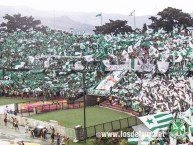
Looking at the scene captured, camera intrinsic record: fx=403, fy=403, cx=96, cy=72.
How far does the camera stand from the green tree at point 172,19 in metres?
76.2

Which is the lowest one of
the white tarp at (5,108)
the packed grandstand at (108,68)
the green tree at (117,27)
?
the white tarp at (5,108)

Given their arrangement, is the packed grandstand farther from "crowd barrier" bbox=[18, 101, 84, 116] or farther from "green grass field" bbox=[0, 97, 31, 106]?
"crowd barrier" bbox=[18, 101, 84, 116]

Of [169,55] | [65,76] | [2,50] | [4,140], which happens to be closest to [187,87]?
[169,55]

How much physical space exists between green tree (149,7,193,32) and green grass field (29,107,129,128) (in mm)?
38915

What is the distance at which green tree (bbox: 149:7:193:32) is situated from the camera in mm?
76250

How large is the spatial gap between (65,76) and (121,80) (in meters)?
12.1

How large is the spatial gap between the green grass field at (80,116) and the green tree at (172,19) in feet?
128

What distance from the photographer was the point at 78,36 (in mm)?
67562

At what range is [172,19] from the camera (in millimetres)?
77250

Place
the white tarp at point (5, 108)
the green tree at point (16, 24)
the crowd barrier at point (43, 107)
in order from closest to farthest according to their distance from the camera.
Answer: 1. the white tarp at point (5, 108)
2. the crowd barrier at point (43, 107)
3. the green tree at point (16, 24)

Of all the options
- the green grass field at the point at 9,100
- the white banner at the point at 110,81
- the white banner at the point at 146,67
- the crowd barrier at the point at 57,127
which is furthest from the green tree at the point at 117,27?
the crowd barrier at the point at 57,127

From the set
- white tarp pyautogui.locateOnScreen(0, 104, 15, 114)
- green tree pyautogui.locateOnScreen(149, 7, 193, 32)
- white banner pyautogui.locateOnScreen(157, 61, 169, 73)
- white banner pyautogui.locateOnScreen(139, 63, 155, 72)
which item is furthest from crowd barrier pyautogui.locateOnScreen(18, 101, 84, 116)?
green tree pyautogui.locateOnScreen(149, 7, 193, 32)

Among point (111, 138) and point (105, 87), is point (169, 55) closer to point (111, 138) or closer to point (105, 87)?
point (105, 87)

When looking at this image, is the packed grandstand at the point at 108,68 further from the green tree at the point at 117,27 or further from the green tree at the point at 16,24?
the green tree at the point at 16,24
